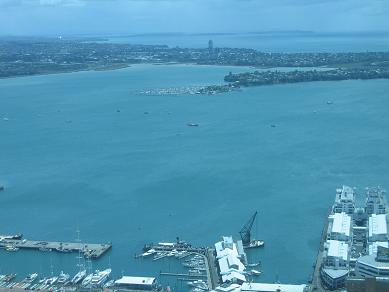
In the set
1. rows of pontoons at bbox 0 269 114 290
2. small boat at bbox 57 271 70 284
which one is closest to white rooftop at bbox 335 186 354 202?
rows of pontoons at bbox 0 269 114 290

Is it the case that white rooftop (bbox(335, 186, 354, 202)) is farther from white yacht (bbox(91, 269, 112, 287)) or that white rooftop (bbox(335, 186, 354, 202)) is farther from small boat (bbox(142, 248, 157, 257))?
white yacht (bbox(91, 269, 112, 287))

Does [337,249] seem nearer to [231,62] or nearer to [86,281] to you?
[86,281]

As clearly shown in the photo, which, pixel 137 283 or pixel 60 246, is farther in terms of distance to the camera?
pixel 60 246

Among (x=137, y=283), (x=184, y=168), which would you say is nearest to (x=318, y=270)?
(x=137, y=283)

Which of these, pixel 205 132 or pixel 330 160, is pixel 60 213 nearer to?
pixel 330 160

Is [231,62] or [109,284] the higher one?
[231,62]

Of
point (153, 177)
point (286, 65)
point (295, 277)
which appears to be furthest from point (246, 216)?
point (286, 65)
